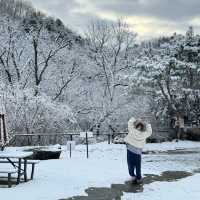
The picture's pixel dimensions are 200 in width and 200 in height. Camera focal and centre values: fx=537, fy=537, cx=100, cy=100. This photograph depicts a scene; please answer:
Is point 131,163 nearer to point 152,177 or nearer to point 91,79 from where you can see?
point 152,177

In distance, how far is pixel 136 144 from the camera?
568 inches

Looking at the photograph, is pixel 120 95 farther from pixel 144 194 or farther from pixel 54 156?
pixel 144 194

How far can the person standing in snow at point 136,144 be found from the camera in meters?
14.4

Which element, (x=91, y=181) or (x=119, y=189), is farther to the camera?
(x=91, y=181)

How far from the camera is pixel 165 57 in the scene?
35875 millimetres

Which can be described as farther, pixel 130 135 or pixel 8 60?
pixel 8 60

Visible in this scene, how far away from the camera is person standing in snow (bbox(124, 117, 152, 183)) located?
1442 centimetres

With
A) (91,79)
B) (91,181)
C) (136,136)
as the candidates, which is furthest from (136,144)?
(91,79)

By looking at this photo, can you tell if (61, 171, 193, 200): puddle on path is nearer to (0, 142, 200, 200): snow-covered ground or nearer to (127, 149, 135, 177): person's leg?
(0, 142, 200, 200): snow-covered ground

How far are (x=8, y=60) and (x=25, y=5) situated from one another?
21829 millimetres

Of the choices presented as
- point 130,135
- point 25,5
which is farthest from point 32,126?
point 25,5

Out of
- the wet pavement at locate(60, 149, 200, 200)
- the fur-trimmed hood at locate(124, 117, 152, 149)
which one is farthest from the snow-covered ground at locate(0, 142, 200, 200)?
the fur-trimmed hood at locate(124, 117, 152, 149)

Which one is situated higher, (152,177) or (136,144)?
(136,144)

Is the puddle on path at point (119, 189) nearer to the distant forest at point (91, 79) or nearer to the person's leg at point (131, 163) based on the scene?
the person's leg at point (131, 163)
